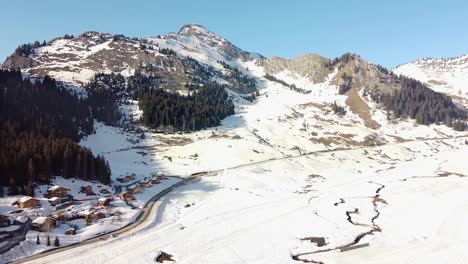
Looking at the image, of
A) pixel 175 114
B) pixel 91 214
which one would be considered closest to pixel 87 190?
pixel 91 214

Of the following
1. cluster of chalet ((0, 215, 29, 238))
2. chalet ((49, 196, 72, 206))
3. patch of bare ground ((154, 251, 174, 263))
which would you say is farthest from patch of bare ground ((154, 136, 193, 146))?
patch of bare ground ((154, 251, 174, 263))

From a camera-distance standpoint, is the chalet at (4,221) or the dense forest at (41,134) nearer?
the chalet at (4,221)

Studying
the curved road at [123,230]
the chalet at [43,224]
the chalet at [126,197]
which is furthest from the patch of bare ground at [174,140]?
the chalet at [43,224]

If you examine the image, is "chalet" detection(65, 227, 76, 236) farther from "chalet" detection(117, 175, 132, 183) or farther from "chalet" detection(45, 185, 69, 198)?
"chalet" detection(117, 175, 132, 183)

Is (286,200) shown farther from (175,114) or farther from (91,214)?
(175,114)

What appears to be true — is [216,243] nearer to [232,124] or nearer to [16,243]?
[16,243]

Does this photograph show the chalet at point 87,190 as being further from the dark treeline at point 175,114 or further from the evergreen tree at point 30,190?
the dark treeline at point 175,114

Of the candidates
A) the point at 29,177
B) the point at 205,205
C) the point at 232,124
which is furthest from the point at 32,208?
the point at 232,124
